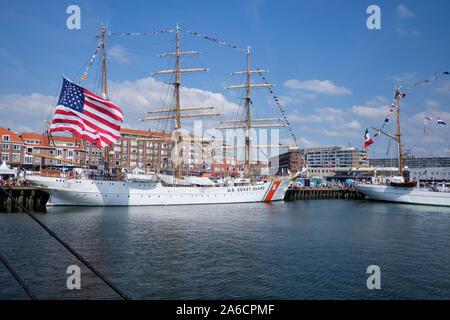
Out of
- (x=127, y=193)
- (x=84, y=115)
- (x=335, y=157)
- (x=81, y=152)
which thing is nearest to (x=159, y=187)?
(x=127, y=193)

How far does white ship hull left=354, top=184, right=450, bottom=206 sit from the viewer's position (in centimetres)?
4772

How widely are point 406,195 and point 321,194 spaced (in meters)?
21.8

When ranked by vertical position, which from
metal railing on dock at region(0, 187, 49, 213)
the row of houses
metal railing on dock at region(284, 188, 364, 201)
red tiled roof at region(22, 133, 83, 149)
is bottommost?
metal railing on dock at region(284, 188, 364, 201)

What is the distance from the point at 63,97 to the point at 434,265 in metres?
31.6

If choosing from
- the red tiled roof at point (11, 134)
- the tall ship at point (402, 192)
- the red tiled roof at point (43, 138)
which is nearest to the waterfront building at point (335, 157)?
the tall ship at point (402, 192)

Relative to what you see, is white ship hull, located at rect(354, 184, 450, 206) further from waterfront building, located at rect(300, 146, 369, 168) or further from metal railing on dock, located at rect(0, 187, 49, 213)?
waterfront building, located at rect(300, 146, 369, 168)

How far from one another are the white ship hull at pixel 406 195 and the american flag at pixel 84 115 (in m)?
46.9

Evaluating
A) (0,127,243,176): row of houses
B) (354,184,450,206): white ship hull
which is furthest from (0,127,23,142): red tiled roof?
(354,184,450,206): white ship hull

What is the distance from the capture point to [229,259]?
52.7 feet

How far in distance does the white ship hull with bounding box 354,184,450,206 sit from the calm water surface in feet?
83.5

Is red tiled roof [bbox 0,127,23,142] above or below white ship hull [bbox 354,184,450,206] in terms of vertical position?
above

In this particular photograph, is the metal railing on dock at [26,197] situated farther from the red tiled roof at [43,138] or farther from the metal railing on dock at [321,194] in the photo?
the metal railing on dock at [321,194]

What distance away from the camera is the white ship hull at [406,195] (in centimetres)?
Result: 4772
